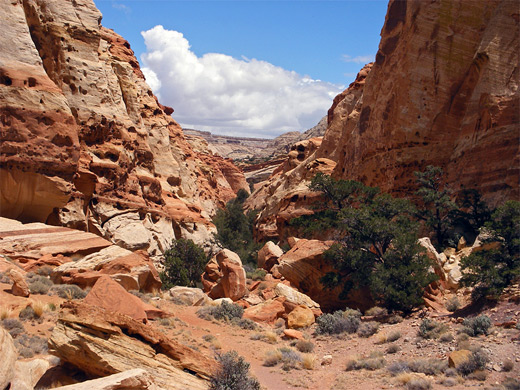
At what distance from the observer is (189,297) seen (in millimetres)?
18844

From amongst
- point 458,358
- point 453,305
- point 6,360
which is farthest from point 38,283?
point 453,305

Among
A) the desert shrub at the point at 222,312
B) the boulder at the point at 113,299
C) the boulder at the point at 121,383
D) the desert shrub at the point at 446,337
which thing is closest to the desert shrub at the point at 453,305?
the desert shrub at the point at 446,337

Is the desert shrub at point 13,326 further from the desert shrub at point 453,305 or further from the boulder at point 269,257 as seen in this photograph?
the boulder at point 269,257

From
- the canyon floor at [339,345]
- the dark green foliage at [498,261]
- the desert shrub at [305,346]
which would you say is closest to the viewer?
the canyon floor at [339,345]

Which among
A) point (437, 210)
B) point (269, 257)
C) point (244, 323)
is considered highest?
point (437, 210)

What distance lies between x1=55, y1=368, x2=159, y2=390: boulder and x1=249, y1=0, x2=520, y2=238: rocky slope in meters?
21.3

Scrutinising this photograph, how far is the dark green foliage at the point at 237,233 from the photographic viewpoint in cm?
3753

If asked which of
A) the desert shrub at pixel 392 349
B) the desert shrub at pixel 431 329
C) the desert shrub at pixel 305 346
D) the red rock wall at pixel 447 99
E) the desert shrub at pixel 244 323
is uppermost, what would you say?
the red rock wall at pixel 447 99

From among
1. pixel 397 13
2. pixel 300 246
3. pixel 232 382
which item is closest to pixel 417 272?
pixel 300 246

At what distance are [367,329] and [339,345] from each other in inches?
52.3

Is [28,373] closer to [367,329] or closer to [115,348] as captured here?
[115,348]

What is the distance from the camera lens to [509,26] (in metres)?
25.7

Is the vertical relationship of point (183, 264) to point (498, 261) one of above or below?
below

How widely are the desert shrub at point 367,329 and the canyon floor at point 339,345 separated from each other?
0.67 ft
